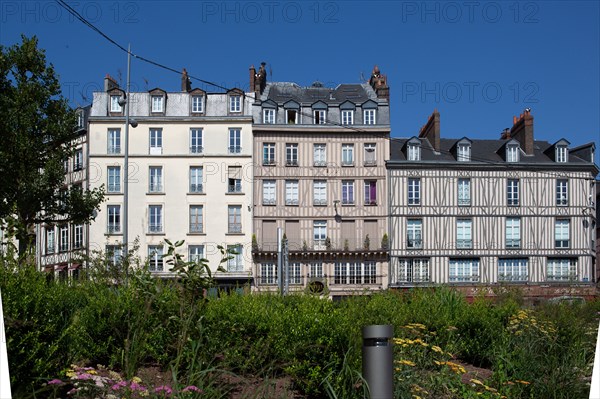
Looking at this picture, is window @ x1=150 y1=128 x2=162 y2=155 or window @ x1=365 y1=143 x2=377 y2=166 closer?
window @ x1=150 y1=128 x2=162 y2=155

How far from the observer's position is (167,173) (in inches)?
499

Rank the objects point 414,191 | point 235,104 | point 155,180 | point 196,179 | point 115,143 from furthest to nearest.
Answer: point 414,191, point 235,104, point 196,179, point 155,180, point 115,143

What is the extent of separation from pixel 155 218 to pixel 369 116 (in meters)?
17.0

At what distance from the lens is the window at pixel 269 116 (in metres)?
23.1

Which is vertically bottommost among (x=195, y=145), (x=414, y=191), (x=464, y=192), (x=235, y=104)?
(x=464, y=192)

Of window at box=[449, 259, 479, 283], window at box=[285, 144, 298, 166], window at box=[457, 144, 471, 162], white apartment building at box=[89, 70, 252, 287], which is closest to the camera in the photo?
white apartment building at box=[89, 70, 252, 287]

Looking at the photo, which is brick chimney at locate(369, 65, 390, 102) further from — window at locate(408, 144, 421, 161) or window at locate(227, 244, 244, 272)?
window at locate(227, 244, 244, 272)

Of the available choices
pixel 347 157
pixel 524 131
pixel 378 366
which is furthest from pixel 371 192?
pixel 378 366

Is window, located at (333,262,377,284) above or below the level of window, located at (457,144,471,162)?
below

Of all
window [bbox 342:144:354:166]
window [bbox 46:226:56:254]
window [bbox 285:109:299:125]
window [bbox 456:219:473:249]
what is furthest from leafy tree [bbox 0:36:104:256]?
window [bbox 342:144:354:166]

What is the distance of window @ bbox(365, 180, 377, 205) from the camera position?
83.9 ft

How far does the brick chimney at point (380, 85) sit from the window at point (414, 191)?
3433 millimetres

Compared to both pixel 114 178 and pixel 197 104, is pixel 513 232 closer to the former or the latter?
pixel 197 104

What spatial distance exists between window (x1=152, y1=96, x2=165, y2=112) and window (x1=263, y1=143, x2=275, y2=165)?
904cm
